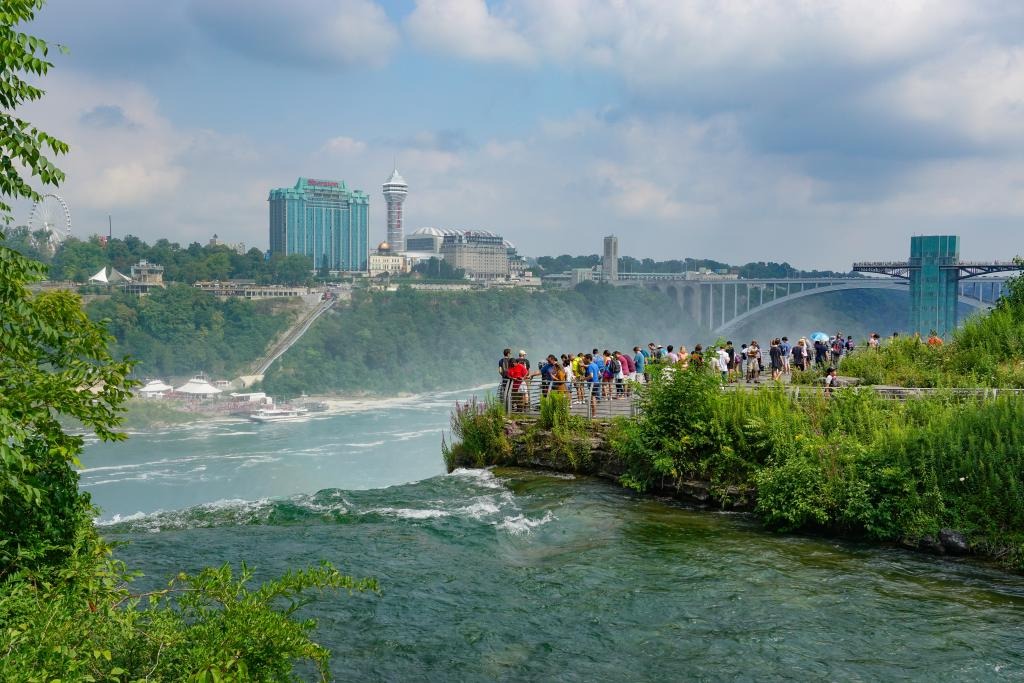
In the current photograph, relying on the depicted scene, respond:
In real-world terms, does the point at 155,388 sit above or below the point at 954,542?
below

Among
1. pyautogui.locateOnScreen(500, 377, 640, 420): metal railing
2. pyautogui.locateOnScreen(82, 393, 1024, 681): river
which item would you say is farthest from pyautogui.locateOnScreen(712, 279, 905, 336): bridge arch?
pyautogui.locateOnScreen(82, 393, 1024, 681): river

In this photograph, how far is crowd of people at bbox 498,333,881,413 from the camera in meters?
15.4

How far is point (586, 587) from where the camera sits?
9164 millimetres

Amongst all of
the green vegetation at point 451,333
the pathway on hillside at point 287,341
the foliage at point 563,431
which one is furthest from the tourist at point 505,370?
the green vegetation at point 451,333

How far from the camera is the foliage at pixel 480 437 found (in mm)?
15250

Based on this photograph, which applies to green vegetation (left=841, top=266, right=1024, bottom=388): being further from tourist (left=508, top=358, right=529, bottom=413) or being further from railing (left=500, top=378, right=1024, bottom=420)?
tourist (left=508, top=358, right=529, bottom=413)

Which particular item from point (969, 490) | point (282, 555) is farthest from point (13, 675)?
point (969, 490)

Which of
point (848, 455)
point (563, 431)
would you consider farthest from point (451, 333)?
point (848, 455)

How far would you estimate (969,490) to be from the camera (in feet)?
34.0

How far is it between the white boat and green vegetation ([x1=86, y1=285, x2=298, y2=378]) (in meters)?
8.99

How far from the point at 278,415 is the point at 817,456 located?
86510 mm

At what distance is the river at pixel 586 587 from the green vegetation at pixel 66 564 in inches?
92.2

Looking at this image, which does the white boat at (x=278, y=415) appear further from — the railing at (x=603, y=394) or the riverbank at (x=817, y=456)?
the riverbank at (x=817, y=456)

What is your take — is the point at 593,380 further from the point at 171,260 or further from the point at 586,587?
the point at 171,260
